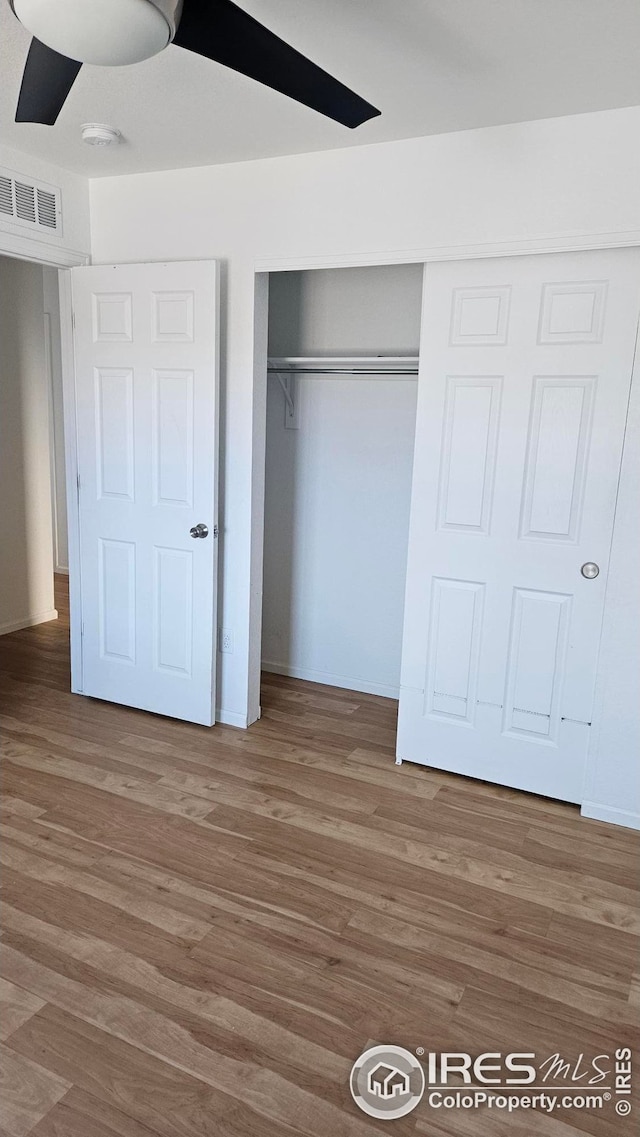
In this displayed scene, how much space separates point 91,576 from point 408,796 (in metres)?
1.88

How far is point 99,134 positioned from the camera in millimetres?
2756

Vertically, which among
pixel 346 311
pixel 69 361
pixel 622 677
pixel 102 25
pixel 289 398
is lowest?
pixel 622 677

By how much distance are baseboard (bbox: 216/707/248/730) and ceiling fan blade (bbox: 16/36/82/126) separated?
2495 millimetres

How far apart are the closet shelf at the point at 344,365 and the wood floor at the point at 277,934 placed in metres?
1.80

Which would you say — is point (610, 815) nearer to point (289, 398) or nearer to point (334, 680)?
point (334, 680)

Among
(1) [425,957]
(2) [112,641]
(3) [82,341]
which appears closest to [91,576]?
(2) [112,641]

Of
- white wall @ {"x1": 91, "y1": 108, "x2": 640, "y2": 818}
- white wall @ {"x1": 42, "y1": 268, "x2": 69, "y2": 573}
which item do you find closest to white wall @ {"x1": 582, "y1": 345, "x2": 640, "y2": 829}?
white wall @ {"x1": 91, "y1": 108, "x2": 640, "y2": 818}

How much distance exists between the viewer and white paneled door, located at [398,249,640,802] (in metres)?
2.64

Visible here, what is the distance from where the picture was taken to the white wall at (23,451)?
461cm

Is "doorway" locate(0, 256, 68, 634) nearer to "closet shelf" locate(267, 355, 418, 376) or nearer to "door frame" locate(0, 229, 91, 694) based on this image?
"door frame" locate(0, 229, 91, 694)

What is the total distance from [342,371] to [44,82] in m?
2.13

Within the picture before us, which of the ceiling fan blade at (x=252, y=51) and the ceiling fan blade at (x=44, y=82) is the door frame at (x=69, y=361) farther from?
the ceiling fan blade at (x=252, y=51)

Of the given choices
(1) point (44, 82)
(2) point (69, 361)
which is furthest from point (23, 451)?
(1) point (44, 82)

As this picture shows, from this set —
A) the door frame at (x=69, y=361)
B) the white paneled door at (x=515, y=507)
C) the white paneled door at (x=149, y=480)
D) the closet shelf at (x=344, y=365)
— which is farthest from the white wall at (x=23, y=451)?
the white paneled door at (x=515, y=507)
